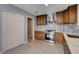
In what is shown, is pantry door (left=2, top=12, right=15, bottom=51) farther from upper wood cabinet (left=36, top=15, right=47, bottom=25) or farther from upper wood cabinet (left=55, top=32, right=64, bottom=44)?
upper wood cabinet (left=36, top=15, right=47, bottom=25)

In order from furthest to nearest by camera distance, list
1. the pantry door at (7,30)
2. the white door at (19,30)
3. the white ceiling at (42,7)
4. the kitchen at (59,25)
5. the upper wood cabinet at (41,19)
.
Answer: the upper wood cabinet at (41,19) → the kitchen at (59,25) → the white door at (19,30) → the white ceiling at (42,7) → the pantry door at (7,30)

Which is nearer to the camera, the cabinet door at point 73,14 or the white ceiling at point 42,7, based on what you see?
the white ceiling at point 42,7

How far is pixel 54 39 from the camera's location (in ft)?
23.9

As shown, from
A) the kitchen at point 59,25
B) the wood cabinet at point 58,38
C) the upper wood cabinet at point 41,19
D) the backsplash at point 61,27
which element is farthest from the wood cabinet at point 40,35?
the wood cabinet at point 58,38

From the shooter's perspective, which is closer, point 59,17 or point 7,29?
point 7,29

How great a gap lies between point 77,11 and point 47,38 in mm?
2954

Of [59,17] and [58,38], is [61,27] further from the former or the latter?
[58,38]

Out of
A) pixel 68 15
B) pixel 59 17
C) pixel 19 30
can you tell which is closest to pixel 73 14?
pixel 68 15

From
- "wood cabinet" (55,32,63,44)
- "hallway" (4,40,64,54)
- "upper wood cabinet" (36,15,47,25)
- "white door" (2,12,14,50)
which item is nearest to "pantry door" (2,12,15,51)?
"white door" (2,12,14,50)

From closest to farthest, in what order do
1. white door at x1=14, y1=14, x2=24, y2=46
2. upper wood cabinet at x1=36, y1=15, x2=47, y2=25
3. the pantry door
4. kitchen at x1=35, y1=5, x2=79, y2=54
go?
the pantry door
white door at x1=14, y1=14, x2=24, y2=46
kitchen at x1=35, y1=5, x2=79, y2=54
upper wood cabinet at x1=36, y1=15, x2=47, y2=25

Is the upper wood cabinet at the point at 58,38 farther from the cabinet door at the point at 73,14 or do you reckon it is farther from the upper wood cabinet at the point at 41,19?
the upper wood cabinet at the point at 41,19

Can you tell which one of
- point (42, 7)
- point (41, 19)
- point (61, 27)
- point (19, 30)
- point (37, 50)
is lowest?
point (37, 50)

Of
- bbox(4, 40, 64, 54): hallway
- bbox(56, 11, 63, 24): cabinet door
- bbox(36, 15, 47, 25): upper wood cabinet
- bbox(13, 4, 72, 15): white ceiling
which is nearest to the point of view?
bbox(4, 40, 64, 54): hallway
